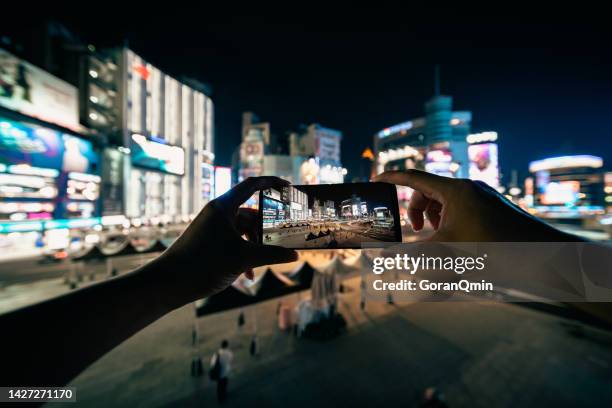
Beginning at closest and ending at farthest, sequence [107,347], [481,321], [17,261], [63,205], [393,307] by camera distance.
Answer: [107,347] < [481,321] < [393,307] < [17,261] < [63,205]

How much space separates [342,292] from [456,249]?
36.2ft

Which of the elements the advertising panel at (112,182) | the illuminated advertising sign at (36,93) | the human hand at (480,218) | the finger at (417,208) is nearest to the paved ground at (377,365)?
the finger at (417,208)

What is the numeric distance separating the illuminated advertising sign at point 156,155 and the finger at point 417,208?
39782mm

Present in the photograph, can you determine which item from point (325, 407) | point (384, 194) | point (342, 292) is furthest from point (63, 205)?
point (384, 194)

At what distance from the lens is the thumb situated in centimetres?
212

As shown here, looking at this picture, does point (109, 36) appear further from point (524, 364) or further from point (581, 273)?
point (524, 364)

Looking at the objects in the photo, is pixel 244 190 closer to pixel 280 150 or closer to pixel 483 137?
pixel 483 137

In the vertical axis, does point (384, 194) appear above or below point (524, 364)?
above

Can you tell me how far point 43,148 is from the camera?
68.5 feet

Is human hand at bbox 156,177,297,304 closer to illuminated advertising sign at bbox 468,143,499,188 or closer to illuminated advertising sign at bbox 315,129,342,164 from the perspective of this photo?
illuminated advertising sign at bbox 468,143,499,188

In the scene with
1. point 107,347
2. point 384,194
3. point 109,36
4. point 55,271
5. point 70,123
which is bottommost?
point 55,271

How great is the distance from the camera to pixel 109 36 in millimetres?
30922

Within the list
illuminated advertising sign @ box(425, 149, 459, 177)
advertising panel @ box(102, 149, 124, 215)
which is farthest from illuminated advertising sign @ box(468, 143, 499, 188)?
advertising panel @ box(102, 149, 124, 215)

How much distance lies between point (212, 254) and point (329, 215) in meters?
1.33
